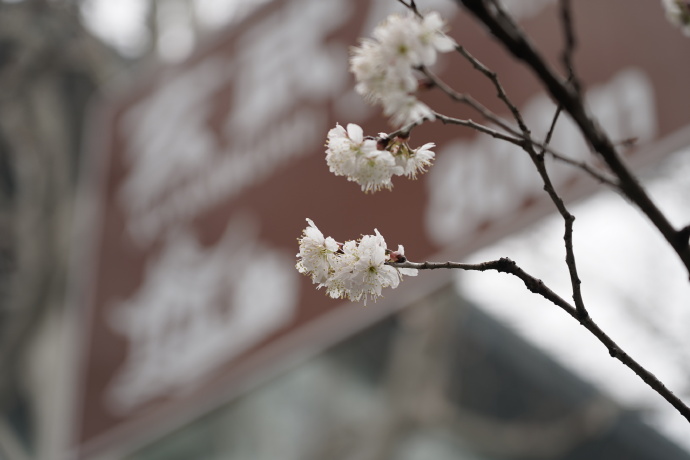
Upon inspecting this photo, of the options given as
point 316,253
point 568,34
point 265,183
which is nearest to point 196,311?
point 265,183

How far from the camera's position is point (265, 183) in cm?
188

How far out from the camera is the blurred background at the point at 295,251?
133cm

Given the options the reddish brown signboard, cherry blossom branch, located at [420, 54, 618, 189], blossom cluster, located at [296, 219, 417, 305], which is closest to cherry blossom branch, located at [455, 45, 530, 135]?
A: cherry blossom branch, located at [420, 54, 618, 189]

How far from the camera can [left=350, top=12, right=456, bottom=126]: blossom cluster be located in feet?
1.57

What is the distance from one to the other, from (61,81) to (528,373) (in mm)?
2932

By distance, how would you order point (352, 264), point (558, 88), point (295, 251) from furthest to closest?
point (295, 251), point (352, 264), point (558, 88)

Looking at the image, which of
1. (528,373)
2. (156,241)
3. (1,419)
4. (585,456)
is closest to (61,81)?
(1,419)

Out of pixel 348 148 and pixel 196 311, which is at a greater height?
pixel 196 311

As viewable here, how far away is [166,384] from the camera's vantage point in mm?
1894

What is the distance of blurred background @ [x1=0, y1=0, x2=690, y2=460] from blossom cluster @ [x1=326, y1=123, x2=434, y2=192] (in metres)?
0.66

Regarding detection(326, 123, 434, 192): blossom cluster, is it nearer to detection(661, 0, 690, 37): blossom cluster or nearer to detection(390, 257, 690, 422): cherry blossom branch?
detection(390, 257, 690, 422): cherry blossom branch

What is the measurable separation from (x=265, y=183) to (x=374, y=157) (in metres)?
1.34

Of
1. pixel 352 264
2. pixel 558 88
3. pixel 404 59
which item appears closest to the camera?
pixel 558 88

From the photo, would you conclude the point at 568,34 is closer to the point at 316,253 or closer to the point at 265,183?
the point at 316,253
